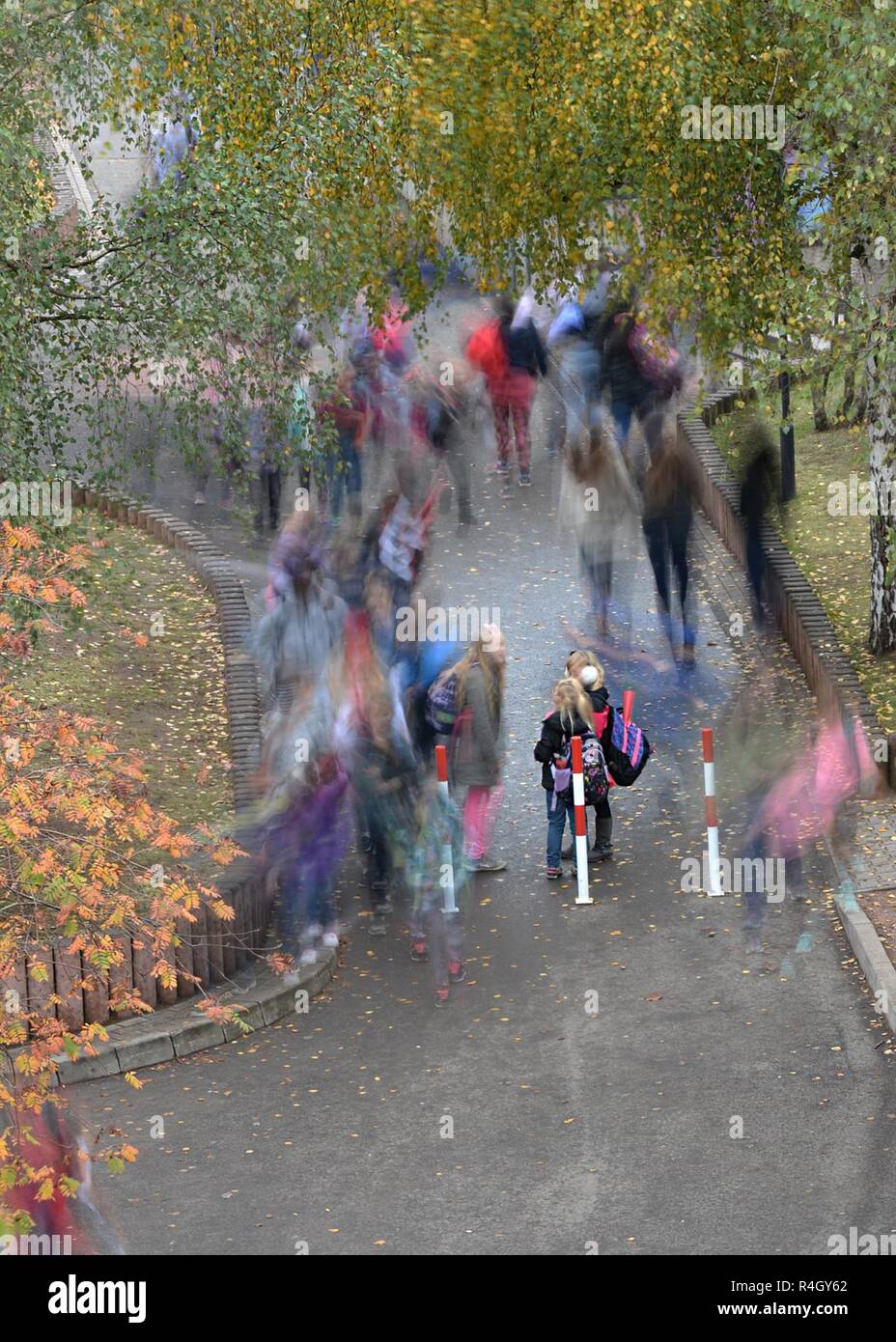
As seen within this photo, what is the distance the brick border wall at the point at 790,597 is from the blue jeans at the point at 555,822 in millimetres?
2691

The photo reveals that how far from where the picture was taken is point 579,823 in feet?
47.6

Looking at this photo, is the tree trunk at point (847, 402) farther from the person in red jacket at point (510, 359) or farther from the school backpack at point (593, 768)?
the school backpack at point (593, 768)

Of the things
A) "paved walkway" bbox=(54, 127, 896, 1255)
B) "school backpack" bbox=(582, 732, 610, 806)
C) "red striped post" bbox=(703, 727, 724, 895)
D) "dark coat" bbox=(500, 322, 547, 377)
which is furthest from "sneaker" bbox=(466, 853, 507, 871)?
"dark coat" bbox=(500, 322, 547, 377)

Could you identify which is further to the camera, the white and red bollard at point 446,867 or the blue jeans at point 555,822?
the blue jeans at point 555,822

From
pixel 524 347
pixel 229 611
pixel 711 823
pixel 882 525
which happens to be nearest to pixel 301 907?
pixel 711 823

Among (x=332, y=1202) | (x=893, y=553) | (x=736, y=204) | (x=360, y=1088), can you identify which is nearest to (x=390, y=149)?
(x=736, y=204)

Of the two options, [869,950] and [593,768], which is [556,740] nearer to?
[593,768]

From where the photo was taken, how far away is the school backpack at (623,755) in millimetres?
14922

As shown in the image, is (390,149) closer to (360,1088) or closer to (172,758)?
(172,758)

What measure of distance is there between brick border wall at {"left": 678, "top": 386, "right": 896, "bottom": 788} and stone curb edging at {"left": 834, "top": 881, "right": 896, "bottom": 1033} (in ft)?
7.27

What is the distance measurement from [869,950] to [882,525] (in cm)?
677

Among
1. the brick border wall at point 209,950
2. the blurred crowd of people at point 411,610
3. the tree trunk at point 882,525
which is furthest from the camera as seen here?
the tree trunk at point 882,525

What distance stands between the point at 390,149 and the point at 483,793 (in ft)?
29.7

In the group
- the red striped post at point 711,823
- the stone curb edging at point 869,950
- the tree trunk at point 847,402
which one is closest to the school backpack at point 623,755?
the red striped post at point 711,823
